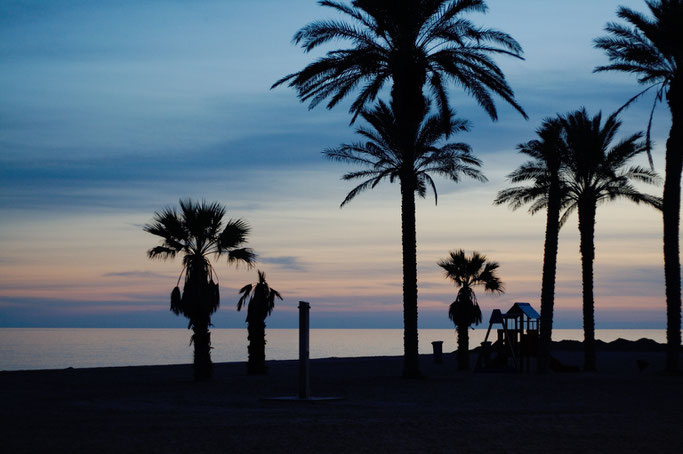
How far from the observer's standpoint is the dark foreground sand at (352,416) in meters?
13.2

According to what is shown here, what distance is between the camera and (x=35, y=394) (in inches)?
980

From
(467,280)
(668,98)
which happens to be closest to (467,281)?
(467,280)

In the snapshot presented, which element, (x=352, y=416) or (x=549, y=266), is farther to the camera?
(x=549, y=266)

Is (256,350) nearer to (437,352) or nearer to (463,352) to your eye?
(463,352)

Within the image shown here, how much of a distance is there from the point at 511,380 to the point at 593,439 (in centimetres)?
1728

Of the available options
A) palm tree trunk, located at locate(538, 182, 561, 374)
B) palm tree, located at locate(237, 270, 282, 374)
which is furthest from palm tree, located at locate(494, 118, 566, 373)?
palm tree, located at locate(237, 270, 282, 374)

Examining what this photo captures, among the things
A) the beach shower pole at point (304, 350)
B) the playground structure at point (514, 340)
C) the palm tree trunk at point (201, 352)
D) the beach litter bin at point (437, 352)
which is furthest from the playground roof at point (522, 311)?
the beach shower pole at point (304, 350)

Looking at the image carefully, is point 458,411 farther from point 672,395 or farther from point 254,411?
point 672,395

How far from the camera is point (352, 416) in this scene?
58.5 feet

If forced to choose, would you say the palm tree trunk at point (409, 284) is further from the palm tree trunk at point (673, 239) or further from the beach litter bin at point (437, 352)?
the beach litter bin at point (437, 352)

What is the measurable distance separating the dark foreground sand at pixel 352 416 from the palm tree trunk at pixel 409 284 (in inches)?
62.4

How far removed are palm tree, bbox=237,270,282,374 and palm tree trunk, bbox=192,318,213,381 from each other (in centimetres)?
401

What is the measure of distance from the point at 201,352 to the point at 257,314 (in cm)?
489

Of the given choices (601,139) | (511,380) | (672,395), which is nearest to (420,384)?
(511,380)
